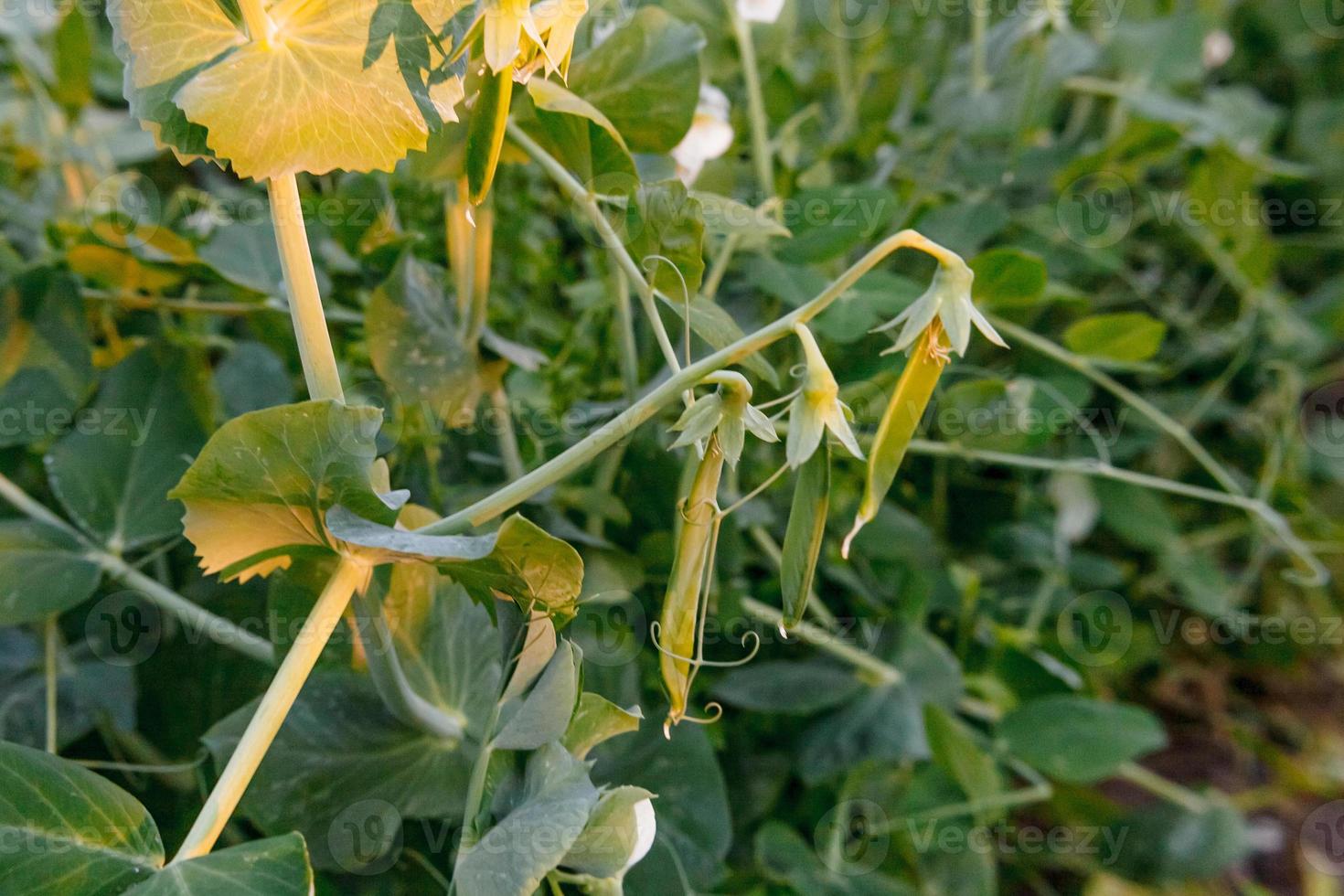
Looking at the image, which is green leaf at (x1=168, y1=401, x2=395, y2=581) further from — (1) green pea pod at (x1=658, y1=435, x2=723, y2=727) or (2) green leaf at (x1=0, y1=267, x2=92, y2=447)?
(2) green leaf at (x1=0, y1=267, x2=92, y2=447)

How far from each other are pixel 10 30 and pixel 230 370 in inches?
11.3

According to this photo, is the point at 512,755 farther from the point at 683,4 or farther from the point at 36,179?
the point at 36,179

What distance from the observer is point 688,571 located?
268 millimetres

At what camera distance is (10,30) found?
1.96 feet

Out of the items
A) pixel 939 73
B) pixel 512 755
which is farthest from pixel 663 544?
pixel 939 73

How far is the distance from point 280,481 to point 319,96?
10cm

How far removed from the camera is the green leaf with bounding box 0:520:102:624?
382mm

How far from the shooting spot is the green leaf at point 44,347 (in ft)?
1.48

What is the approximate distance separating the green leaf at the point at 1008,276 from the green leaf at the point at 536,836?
28cm
